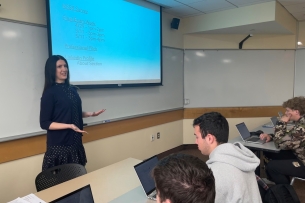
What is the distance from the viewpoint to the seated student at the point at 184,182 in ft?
2.46

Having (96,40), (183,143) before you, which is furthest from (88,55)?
(183,143)

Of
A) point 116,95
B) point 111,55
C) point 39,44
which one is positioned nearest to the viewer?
point 39,44

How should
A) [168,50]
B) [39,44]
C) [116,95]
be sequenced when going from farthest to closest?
1. [168,50]
2. [116,95]
3. [39,44]

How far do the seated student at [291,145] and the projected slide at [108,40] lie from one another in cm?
202

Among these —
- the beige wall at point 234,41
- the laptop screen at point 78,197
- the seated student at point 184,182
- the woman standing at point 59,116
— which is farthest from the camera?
the beige wall at point 234,41

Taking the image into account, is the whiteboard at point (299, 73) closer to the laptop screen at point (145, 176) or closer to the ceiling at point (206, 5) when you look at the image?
the ceiling at point (206, 5)

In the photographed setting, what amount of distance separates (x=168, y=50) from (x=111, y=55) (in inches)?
59.5

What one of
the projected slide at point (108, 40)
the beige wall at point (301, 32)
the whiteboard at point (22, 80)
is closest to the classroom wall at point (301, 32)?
the beige wall at point (301, 32)

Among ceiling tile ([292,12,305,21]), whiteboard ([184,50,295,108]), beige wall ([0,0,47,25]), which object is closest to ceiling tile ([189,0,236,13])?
whiteboard ([184,50,295,108])

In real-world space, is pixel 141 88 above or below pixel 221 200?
above

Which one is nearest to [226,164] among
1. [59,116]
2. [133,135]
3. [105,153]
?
[59,116]

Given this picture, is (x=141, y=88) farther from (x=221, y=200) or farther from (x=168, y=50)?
(x=221, y=200)

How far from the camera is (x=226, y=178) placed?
1.24m

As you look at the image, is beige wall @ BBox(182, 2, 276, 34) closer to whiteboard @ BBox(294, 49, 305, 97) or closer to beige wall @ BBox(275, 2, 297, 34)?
beige wall @ BBox(275, 2, 297, 34)
